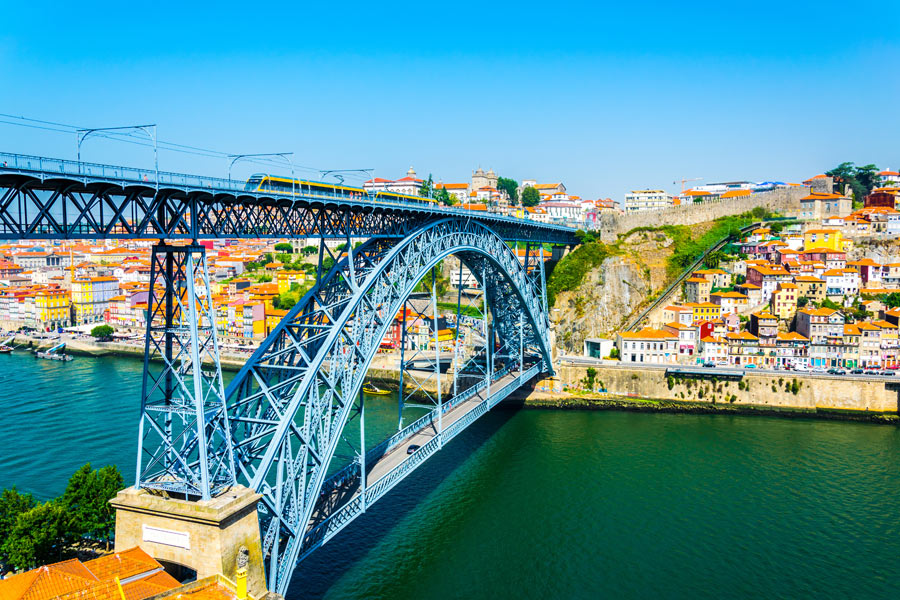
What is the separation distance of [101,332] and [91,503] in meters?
34.4

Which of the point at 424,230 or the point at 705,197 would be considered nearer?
the point at 424,230

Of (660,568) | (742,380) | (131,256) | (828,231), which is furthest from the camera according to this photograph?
(131,256)

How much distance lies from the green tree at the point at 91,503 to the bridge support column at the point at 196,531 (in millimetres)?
5289

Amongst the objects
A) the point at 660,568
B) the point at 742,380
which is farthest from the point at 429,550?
the point at 742,380

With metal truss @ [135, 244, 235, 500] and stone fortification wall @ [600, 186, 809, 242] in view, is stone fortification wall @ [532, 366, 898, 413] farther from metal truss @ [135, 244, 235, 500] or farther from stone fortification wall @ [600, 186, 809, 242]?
metal truss @ [135, 244, 235, 500]

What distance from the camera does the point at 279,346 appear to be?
14.8 meters

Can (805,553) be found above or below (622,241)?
below

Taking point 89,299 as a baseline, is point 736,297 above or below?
above

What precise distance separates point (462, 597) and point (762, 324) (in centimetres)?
2378

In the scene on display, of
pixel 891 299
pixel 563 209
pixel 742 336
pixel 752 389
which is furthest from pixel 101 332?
pixel 563 209

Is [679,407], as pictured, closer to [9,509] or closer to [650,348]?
[650,348]

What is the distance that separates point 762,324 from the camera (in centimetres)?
3238

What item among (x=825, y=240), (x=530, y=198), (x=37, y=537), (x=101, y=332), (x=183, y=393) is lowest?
(x=37, y=537)

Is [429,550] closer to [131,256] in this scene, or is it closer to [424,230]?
[424,230]
